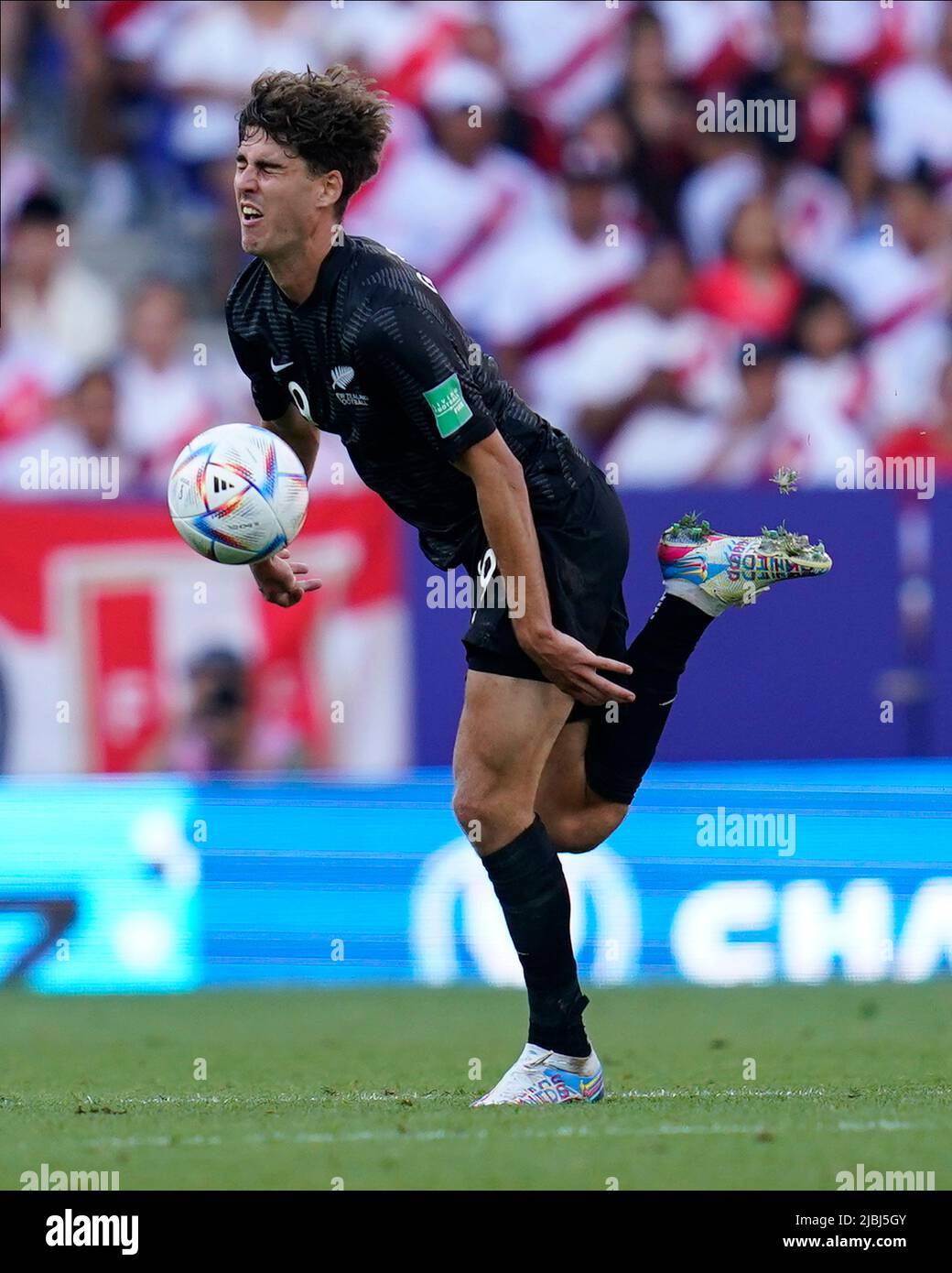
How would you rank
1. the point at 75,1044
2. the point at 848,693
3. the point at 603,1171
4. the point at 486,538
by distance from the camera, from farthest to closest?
the point at 848,693
the point at 75,1044
the point at 486,538
the point at 603,1171

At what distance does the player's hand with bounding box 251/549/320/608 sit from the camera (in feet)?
18.9

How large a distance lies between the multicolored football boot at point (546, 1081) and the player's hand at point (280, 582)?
139 cm

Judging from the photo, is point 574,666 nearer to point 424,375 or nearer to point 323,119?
point 424,375

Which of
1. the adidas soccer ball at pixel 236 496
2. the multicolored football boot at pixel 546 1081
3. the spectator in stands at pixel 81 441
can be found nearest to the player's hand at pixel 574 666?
the adidas soccer ball at pixel 236 496

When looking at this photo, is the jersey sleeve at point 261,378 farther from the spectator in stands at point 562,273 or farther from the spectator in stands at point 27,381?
the spectator in stands at point 562,273

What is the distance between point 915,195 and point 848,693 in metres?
4.07

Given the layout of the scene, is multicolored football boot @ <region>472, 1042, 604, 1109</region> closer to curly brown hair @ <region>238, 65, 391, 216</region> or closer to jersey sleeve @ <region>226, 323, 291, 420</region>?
jersey sleeve @ <region>226, 323, 291, 420</region>

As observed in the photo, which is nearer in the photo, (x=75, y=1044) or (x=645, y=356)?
(x=75, y=1044)

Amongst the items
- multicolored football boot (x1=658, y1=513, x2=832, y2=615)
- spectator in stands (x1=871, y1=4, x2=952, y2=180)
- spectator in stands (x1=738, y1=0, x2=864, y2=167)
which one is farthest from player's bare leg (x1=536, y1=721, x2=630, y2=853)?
spectator in stands (x1=871, y1=4, x2=952, y2=180)

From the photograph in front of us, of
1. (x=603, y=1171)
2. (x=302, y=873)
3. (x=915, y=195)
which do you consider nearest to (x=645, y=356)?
(x=915, y=195)

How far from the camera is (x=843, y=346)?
11.0 meters

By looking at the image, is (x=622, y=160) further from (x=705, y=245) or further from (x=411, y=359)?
(x=411, y=359)

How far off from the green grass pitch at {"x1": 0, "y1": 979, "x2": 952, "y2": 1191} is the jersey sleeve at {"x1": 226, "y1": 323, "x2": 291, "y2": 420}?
1.83m

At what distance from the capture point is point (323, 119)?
5.20 m
